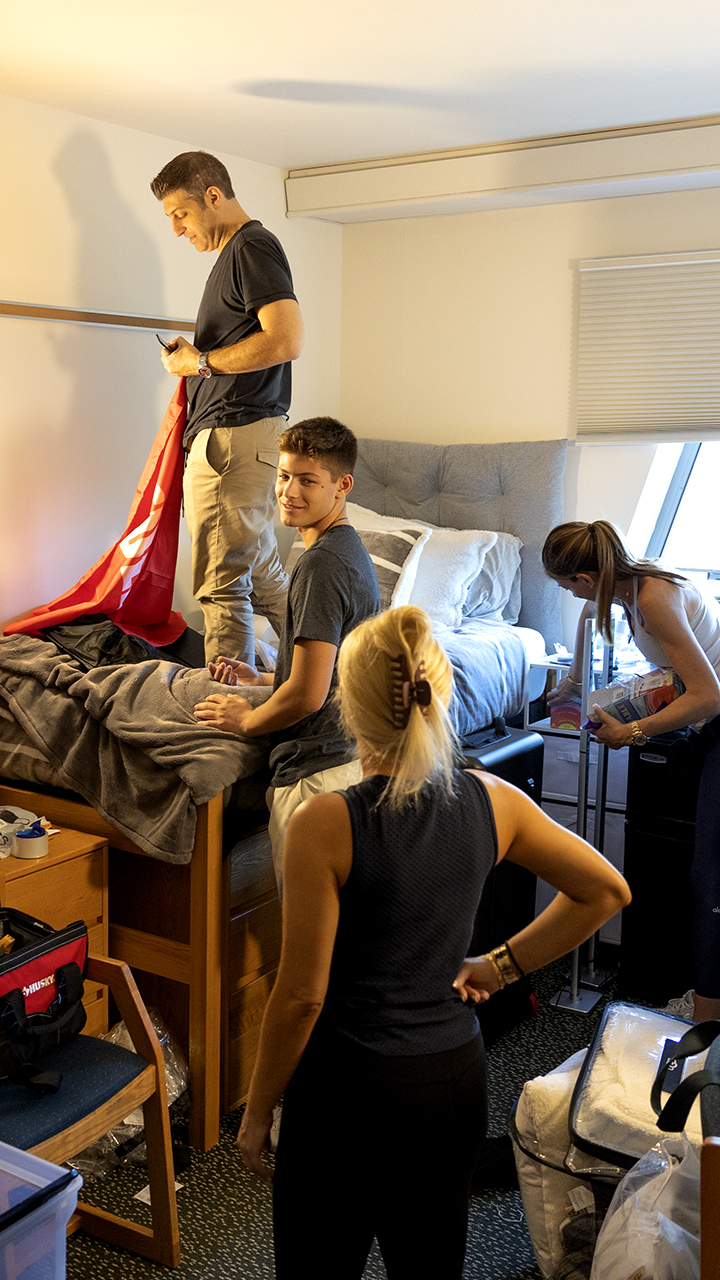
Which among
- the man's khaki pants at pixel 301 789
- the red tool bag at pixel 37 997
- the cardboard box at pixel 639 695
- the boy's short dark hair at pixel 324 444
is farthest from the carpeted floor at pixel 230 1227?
the boy's short dark hair at pixel 324 444

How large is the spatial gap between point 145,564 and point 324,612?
40.6 inches

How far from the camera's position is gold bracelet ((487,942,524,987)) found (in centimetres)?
146

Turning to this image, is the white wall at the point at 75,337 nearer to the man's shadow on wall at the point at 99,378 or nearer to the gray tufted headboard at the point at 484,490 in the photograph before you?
the man's shadow on wall at the point at 99,378

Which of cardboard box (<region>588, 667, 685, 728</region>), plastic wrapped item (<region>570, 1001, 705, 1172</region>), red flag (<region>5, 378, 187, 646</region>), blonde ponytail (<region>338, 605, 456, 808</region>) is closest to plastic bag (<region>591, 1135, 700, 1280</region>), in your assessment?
plastic wrapped item (<region>570, 1001, 705, 1172</region>)

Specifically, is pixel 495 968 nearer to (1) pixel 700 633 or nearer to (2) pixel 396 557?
(1) pixel 700 633

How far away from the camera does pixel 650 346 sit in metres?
3.83

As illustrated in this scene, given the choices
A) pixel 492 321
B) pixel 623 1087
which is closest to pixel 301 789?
pixel 623 1087

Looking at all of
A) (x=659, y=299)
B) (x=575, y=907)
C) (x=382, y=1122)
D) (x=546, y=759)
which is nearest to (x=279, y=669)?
(x=575, y=907)

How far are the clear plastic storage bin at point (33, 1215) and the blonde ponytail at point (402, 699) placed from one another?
71 cm

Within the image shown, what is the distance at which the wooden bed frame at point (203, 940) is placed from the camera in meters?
2.42

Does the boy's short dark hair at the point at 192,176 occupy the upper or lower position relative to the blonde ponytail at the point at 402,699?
upper

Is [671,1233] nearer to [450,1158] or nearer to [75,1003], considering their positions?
[450,1158]

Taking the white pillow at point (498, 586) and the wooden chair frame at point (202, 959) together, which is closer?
the wooden chair frame at point (202, 959)

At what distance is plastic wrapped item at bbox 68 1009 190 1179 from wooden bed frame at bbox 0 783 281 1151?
0.03 meters
